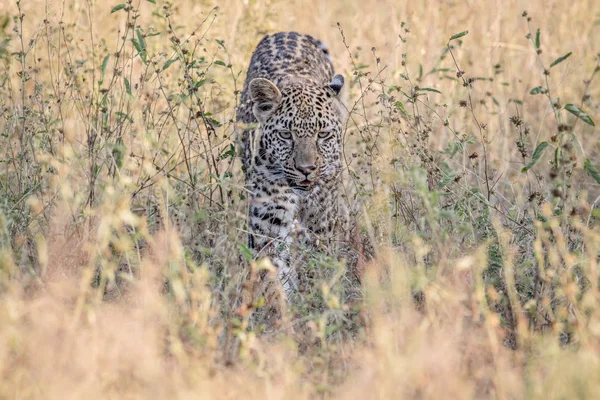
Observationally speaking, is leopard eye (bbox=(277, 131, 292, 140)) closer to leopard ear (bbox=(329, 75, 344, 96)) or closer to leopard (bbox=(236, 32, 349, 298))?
leopard (bbox=(236, 32, 349, 298))

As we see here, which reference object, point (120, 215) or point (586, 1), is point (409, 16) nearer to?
point (586, 1)

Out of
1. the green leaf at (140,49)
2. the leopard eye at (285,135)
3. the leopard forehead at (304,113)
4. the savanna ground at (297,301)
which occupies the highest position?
the green leaf at (140,49)

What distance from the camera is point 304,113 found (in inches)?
252

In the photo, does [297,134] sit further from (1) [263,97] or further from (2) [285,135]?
(1) [263,97]

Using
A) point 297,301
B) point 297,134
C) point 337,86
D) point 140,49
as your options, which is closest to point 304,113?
point 297,134

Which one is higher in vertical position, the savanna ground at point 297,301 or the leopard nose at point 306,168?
the leopard nose at point 306,168

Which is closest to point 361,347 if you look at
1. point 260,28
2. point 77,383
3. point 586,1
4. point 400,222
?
point 77,383

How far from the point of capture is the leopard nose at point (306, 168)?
6.20 metres

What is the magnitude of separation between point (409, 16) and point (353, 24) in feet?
2.12

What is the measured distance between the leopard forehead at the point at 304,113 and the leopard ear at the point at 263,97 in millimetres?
53

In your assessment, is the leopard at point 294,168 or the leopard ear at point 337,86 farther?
the leopard ear at point 337,86

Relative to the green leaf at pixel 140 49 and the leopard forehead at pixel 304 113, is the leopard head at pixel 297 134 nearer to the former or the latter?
the leopard forehead at pixel 304 113

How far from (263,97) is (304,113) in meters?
0.37

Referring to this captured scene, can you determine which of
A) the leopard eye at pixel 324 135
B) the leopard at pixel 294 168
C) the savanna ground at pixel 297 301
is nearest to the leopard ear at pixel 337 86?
the leopard at pixel 294 168
